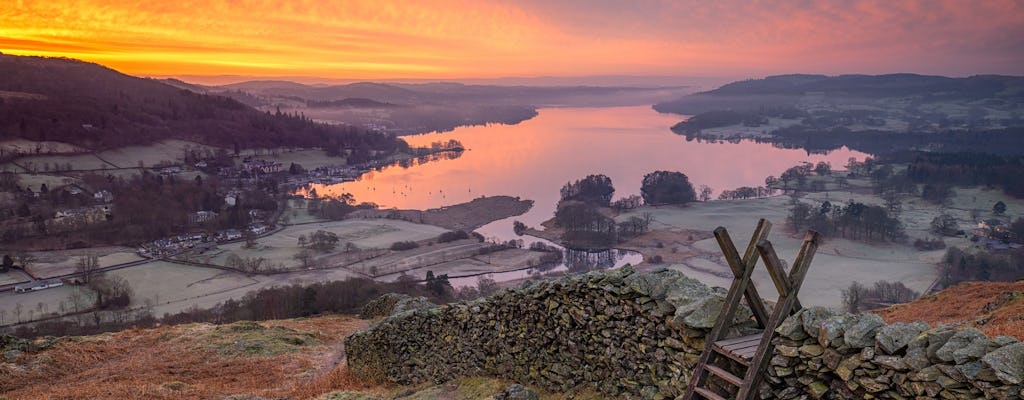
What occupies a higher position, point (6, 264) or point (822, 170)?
point (822, 170)

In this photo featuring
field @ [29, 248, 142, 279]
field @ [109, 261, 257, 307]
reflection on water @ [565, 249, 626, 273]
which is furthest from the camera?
field @ [29, 248, 142, 279]

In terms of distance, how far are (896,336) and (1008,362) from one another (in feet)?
2.81

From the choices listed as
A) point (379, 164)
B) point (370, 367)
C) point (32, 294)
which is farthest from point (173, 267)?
point (379, 164)

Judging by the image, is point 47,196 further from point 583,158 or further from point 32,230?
point 583,158

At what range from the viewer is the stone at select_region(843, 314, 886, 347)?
19.3ft

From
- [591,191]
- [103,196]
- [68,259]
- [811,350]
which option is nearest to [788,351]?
[811,350]

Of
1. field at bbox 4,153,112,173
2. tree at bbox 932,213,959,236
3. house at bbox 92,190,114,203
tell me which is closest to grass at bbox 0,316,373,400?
tree at bbox 932,213,959,236

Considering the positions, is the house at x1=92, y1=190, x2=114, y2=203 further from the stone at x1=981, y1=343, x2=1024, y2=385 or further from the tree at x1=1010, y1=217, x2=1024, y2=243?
the tree at x1=1010, y1=217, x2=1024, y2=243

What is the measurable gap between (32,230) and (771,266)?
8898 centimetres

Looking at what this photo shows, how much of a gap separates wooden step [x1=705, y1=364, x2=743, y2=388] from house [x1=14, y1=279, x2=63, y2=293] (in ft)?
200

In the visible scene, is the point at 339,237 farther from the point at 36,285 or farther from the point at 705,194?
the point at 705,194

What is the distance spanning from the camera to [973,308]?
1531 cm

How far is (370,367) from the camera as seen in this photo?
1518 centimetres

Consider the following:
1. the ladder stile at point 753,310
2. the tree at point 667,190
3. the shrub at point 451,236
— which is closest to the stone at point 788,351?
the ladder stile at point 753,310
